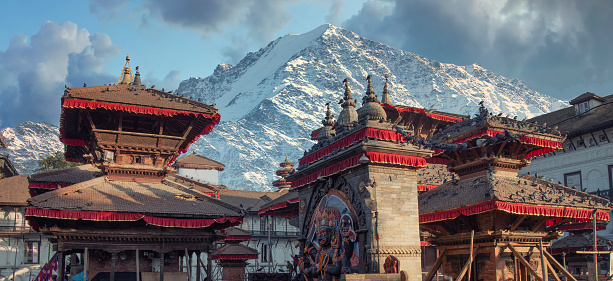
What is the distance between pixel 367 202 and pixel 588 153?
28676 millimetres

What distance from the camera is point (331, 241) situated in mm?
17062

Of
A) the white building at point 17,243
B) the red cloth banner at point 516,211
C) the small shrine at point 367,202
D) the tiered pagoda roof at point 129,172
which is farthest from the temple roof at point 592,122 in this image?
the white building at point 17,243

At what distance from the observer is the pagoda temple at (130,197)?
63.6 feet

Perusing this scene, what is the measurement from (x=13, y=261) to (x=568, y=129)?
162 ft

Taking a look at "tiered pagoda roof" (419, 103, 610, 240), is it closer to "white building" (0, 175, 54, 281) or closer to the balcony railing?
the balcony railing

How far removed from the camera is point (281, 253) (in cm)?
5912

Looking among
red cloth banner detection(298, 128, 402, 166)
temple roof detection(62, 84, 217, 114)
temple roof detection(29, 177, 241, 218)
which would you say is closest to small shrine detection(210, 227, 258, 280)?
temple roof detection(29, 177, 241, 218)

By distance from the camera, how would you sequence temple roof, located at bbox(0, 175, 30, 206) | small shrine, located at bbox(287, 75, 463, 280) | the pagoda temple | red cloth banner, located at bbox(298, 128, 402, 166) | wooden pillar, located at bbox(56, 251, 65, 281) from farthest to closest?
temple roof, located at bbox(0, 175, 30, 206) → the pagoda temple → wooden pillar, located at bbox(56, 251, 65, 281) → red cloth banner, located at bbox(298, 128, 402, 166) → small shrine, located at bbox(287, 75, 463, 280)

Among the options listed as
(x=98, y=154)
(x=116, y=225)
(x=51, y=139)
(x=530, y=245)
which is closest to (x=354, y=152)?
(x=530, y=245)

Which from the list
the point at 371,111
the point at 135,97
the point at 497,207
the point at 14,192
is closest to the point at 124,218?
the point at 135,97

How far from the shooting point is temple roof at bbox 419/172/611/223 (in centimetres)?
1627

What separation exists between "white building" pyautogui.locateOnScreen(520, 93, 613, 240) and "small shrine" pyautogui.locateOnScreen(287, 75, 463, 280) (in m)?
21.4

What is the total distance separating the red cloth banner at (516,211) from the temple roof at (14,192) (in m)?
41.4

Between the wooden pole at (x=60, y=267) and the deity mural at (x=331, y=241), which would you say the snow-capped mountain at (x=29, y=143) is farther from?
the deity mural at (x=331, y=241)
